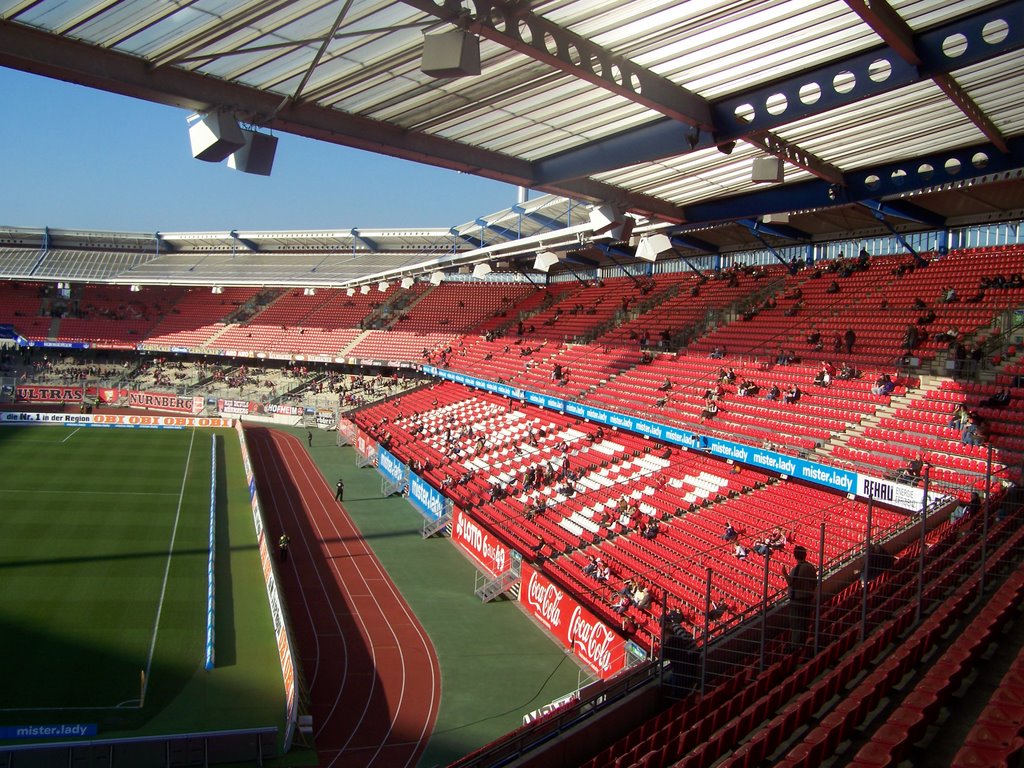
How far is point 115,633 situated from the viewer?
14227mm

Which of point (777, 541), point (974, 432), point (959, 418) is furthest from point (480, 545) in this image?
point (974, 432)

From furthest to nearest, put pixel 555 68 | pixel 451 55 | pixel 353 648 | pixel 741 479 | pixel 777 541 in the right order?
pixel 741 479, pixel 353 648, pixel 777 541, pixel 555 68, pixel 451 55

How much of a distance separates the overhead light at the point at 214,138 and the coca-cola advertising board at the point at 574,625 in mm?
8971

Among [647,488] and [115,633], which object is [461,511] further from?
[115,633]

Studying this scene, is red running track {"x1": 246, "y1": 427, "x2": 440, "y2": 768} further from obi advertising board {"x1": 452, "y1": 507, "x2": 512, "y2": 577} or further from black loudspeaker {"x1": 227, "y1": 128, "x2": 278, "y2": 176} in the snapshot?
black loudspeaker {"x1": 227, "y1": 128, "x2": 278, "y2": 176}

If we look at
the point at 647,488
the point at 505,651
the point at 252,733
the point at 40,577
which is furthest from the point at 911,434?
the point at 40,577

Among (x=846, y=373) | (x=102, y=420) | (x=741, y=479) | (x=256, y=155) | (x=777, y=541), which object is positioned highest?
(x=256, y=155)

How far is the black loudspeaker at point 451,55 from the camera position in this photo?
7260 mm

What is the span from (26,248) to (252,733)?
5103 cm

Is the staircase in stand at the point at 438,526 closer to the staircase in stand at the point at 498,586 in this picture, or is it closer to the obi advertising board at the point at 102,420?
the staircase in stand at the point at 498,586

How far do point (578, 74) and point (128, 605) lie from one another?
536 inches

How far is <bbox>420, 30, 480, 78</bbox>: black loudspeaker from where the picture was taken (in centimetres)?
726

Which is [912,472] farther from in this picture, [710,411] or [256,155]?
[256,155]

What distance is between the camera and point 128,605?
1552 centimetres
